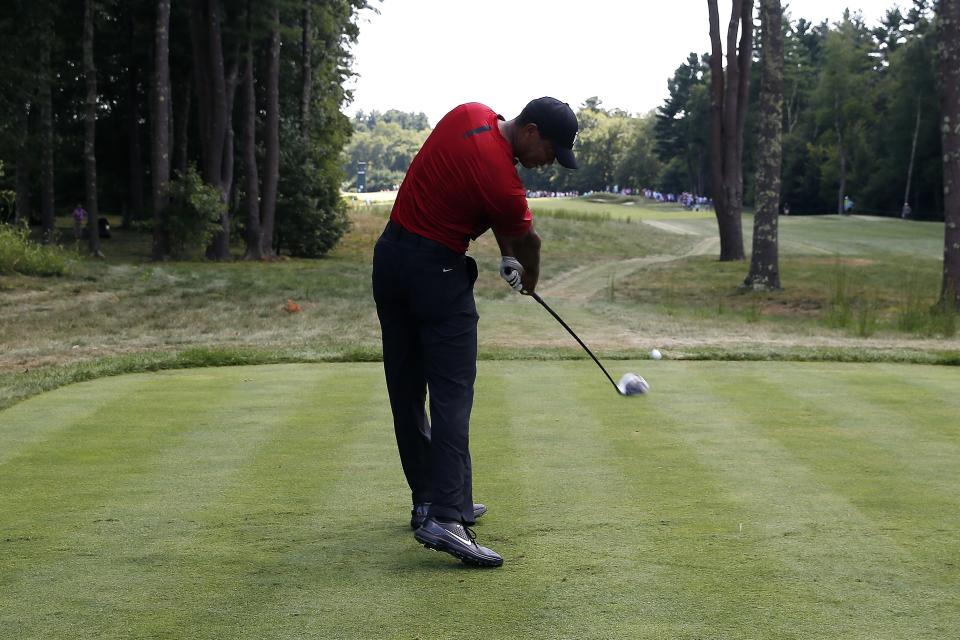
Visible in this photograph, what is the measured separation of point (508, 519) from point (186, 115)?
120 ft

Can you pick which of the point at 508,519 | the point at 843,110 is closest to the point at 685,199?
the point at 843,110

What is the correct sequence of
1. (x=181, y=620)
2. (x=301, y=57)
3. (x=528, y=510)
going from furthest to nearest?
(x=301, y=57) < (x=528, y=510) < (x=181, y=620)

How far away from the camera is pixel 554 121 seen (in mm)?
4445

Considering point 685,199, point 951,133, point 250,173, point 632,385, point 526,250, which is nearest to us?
point 526,250

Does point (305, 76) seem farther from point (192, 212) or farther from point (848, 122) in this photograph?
point (848, 122)

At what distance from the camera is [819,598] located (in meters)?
3.92

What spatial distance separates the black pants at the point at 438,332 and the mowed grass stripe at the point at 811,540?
1.29m

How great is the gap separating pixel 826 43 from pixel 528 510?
99.3 m

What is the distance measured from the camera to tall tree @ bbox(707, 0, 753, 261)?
31.7 meters

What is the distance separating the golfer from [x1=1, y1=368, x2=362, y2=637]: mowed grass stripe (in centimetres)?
93

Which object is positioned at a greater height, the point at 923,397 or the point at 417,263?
the point at 417,263

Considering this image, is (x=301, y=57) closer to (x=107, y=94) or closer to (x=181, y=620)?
(x=107, y=94)

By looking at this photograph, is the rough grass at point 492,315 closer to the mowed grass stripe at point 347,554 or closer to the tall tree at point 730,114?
the tall tree at point 730,114

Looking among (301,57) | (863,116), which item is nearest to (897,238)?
(301,57)
